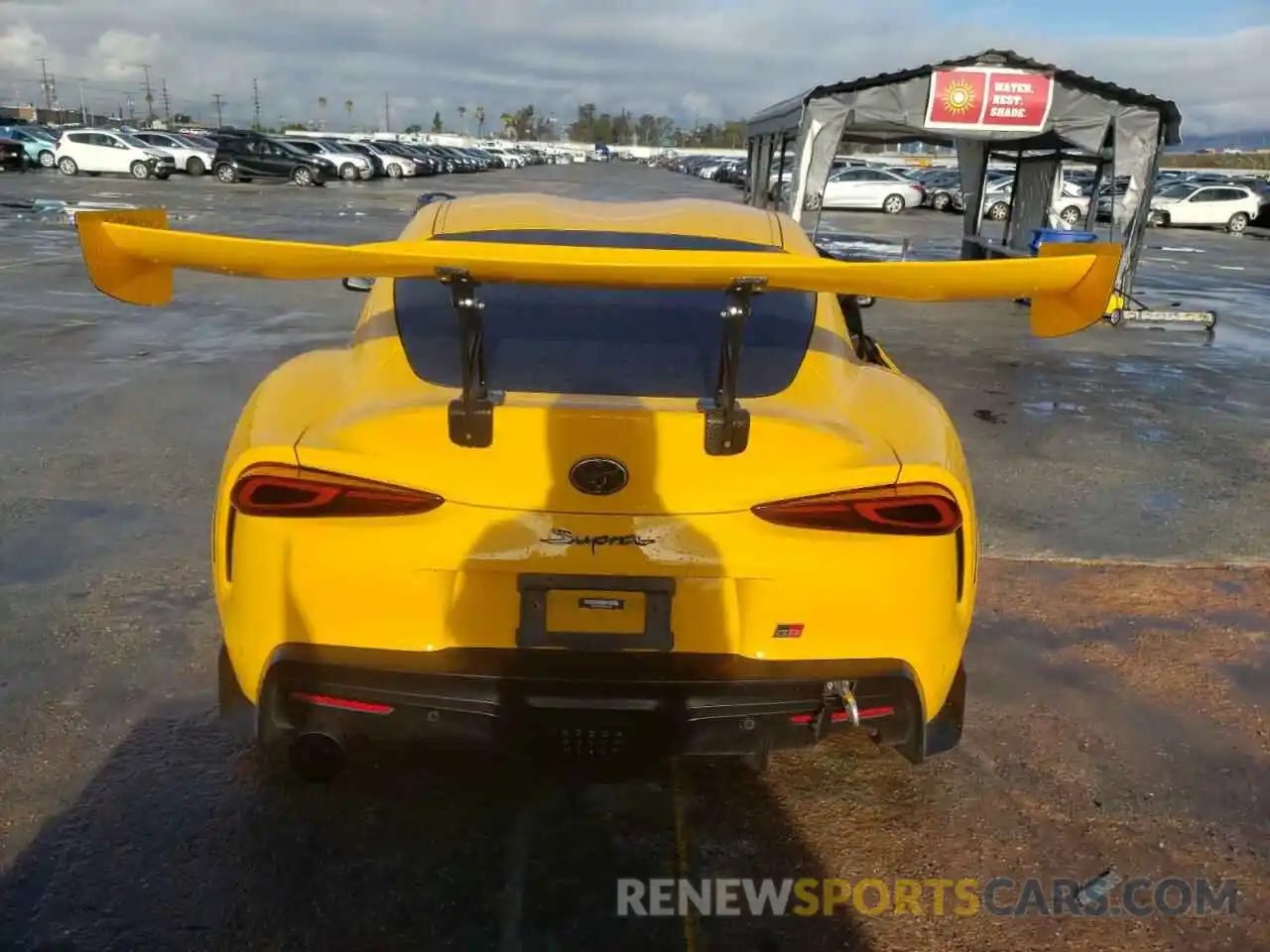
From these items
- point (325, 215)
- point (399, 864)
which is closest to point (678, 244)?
point (399, 864)

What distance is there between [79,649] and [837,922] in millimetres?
2965

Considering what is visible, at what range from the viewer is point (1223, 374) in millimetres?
10344

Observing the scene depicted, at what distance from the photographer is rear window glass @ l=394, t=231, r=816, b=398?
280 centimetres

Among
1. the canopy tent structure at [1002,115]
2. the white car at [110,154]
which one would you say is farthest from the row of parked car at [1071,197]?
the white car at [110,154]

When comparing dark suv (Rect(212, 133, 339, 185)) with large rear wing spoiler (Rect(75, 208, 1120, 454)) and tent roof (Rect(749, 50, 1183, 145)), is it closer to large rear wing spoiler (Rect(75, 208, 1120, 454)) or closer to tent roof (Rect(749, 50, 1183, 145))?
tent roof (Rect(749, 50, 1183, 145))

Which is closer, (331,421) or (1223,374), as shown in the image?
(331,421)

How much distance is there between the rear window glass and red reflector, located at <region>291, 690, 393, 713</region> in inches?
34.3

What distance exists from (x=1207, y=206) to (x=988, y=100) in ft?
86.5

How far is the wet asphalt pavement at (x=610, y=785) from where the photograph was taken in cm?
260

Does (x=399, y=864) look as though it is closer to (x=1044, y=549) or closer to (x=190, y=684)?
(x=190, y=684)

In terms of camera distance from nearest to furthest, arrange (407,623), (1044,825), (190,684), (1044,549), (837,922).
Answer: (407,623) → (837,922) → (1044,825) → (190,684) → (1044,549)

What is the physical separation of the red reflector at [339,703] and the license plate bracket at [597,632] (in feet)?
1.25

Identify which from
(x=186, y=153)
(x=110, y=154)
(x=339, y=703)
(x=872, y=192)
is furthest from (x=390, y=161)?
(x=339, y=703)

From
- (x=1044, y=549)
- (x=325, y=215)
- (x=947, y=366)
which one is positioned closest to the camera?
(x=1044, y=549)
